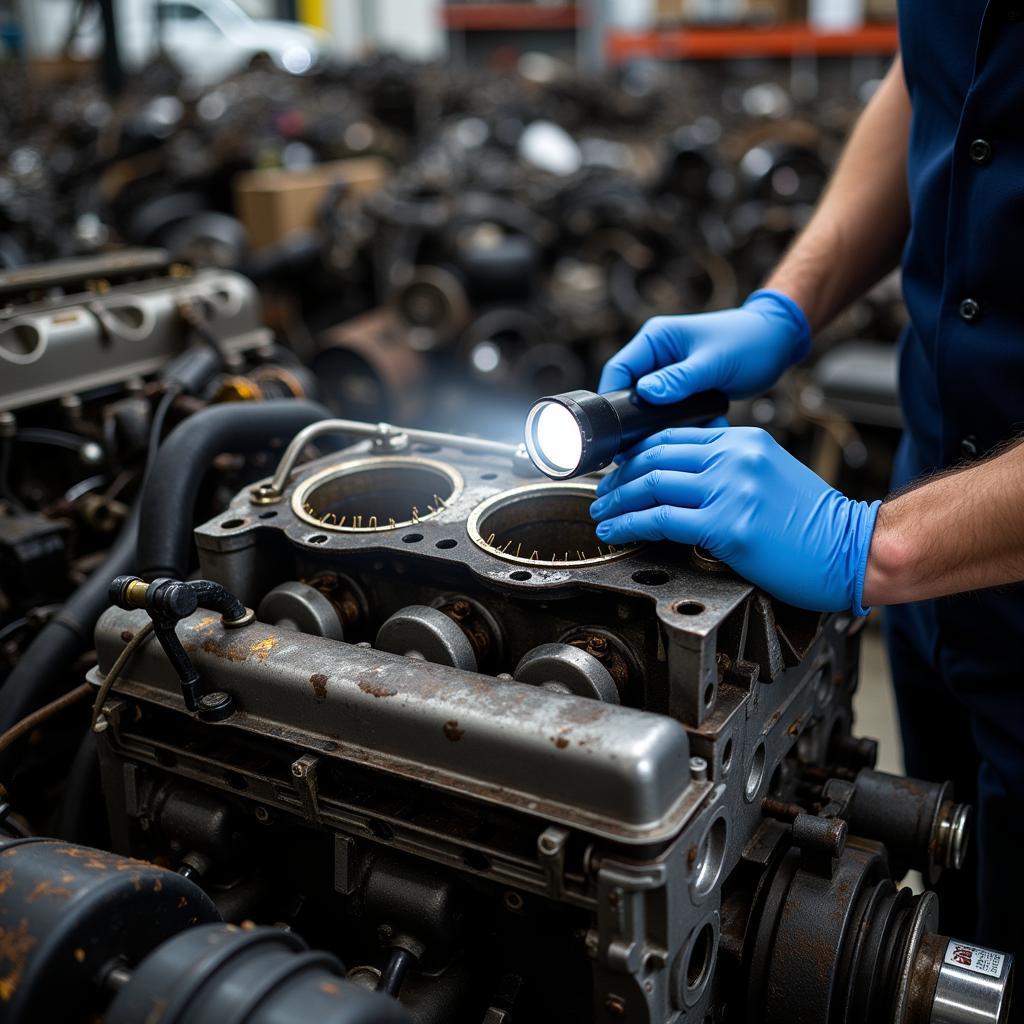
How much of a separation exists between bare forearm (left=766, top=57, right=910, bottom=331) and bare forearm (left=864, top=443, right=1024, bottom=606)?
0.56 metres

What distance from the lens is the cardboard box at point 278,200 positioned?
475 centimetres

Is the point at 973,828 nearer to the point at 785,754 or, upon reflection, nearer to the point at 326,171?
the point at 785,754

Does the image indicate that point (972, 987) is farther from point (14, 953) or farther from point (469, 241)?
point (469, 241)

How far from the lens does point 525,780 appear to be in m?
0.78

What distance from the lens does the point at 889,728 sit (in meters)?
2.82

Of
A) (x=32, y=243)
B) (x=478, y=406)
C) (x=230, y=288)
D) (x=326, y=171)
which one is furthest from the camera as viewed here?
(x=326, y=171)

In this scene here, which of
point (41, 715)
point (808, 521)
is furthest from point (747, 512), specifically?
point (41, 715)

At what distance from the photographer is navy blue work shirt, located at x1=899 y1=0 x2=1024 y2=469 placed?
1.14 m

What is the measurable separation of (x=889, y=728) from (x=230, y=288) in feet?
6.94

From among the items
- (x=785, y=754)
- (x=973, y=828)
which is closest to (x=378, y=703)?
(x=785, y=754)

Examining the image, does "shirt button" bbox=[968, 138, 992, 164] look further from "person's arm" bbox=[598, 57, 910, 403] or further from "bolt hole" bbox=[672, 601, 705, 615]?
"bolt hole" bbox=[672, 601, 705, 615]

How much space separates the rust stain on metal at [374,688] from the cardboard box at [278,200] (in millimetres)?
4076

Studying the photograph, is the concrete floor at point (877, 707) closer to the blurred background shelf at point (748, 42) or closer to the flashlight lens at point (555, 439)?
the flashlight lens at point (555, 439)

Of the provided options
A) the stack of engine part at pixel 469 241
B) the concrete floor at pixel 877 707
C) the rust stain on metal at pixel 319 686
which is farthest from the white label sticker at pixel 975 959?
the stack of engine part at pixel 469 241
